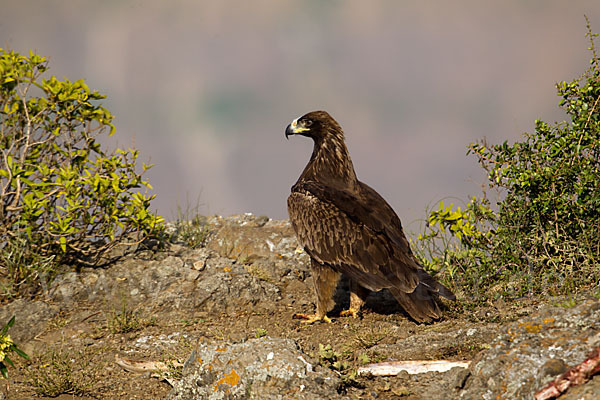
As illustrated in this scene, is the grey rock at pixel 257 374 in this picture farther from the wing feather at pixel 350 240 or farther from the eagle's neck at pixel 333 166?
the eagle's neck at pixel 333 166

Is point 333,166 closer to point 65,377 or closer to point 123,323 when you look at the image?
point 123,323

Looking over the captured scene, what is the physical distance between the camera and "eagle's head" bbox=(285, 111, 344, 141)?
24.5 ft

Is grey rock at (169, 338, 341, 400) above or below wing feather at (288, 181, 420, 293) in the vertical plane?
below

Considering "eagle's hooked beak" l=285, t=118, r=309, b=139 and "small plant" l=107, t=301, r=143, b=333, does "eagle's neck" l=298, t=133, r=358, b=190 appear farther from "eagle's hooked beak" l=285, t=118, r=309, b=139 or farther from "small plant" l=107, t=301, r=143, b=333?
"small plant" l=107, t=301, r=143, b=333

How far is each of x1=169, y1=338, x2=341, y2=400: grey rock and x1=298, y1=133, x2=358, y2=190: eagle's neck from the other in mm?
3085

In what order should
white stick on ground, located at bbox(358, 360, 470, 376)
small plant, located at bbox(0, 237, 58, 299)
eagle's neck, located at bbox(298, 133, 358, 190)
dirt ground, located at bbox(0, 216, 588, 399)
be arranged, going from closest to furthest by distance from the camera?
white stick on ground, located at bbox(358, 360, 470, 376), dirt ground, located at bbox(0, 216, 588, 399), eagle's neck, located at bbox(298, 133, 358, 190), small plant, located at bbox(0, 237, 58, 299)

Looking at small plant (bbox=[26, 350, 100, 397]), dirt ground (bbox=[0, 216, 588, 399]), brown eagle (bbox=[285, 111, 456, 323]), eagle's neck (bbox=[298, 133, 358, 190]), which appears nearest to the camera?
dirt ground (bbox=[0, 216, 588, 399])

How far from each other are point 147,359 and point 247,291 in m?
1.97

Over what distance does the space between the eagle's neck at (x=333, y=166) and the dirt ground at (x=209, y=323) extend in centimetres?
165

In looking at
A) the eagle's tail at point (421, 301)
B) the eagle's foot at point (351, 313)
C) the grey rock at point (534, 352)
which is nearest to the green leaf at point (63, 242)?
the eagle's foot at point (351, 313)

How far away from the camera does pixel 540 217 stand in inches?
292

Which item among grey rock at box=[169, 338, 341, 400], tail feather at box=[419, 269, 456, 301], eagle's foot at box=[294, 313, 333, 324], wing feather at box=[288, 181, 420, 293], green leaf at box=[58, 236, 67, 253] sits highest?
green leaf at box=[58, 236, 67, 253]

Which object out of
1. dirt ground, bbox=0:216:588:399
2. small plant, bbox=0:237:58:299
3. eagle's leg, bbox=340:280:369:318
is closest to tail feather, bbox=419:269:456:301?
dirt ground, bbox=0:216:588:399

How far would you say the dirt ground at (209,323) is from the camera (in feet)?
17.4
